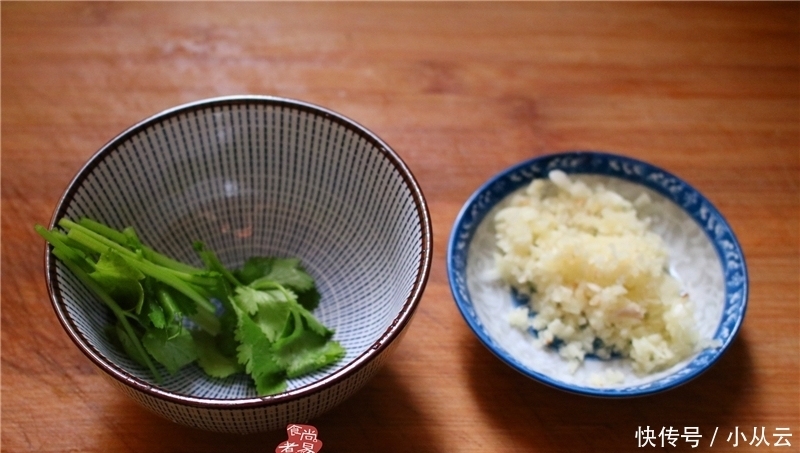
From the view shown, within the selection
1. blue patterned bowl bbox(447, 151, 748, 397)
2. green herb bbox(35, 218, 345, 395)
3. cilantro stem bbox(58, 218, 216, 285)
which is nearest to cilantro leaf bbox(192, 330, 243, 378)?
green herb bbox(35, 218, 345, 395)

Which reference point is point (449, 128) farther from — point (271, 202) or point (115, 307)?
point (115, 307)

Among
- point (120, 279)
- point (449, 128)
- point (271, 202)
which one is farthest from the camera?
point (449, 128)

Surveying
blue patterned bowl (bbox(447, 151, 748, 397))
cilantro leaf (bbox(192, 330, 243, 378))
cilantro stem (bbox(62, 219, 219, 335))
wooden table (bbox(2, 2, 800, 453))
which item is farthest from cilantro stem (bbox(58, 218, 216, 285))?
blue patterned bowl (bbox(447, 151, 748, 397))

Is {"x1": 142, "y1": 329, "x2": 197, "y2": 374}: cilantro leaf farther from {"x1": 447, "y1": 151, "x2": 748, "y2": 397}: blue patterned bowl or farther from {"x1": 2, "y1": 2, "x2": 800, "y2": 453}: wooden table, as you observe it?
{"x1": 447, "y1": 151, "x2": 748, "y2": 397}: blue patterned bowl

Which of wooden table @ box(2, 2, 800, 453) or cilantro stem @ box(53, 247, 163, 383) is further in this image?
wooden table @ box(2, 2, 800, 453)

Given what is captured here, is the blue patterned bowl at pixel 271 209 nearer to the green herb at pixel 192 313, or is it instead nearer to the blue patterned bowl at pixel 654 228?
the green herb at pixel 192 313

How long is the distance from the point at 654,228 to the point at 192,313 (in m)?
0.83

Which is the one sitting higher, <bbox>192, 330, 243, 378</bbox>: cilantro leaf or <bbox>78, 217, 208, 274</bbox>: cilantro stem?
<bbox>78, 217, 208, 274</bbox>: cilantro stem

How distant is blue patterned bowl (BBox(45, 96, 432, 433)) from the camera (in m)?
1.05

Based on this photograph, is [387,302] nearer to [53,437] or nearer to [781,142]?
[53,437]

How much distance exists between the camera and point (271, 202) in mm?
1340

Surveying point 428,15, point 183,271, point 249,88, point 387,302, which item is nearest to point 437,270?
point 387,302

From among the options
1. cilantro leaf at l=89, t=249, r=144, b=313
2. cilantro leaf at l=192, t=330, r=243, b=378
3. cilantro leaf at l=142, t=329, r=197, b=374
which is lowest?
cilantro leaf at l=192, t=330, r=243, b=378

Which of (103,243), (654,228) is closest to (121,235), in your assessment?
(103,243)
